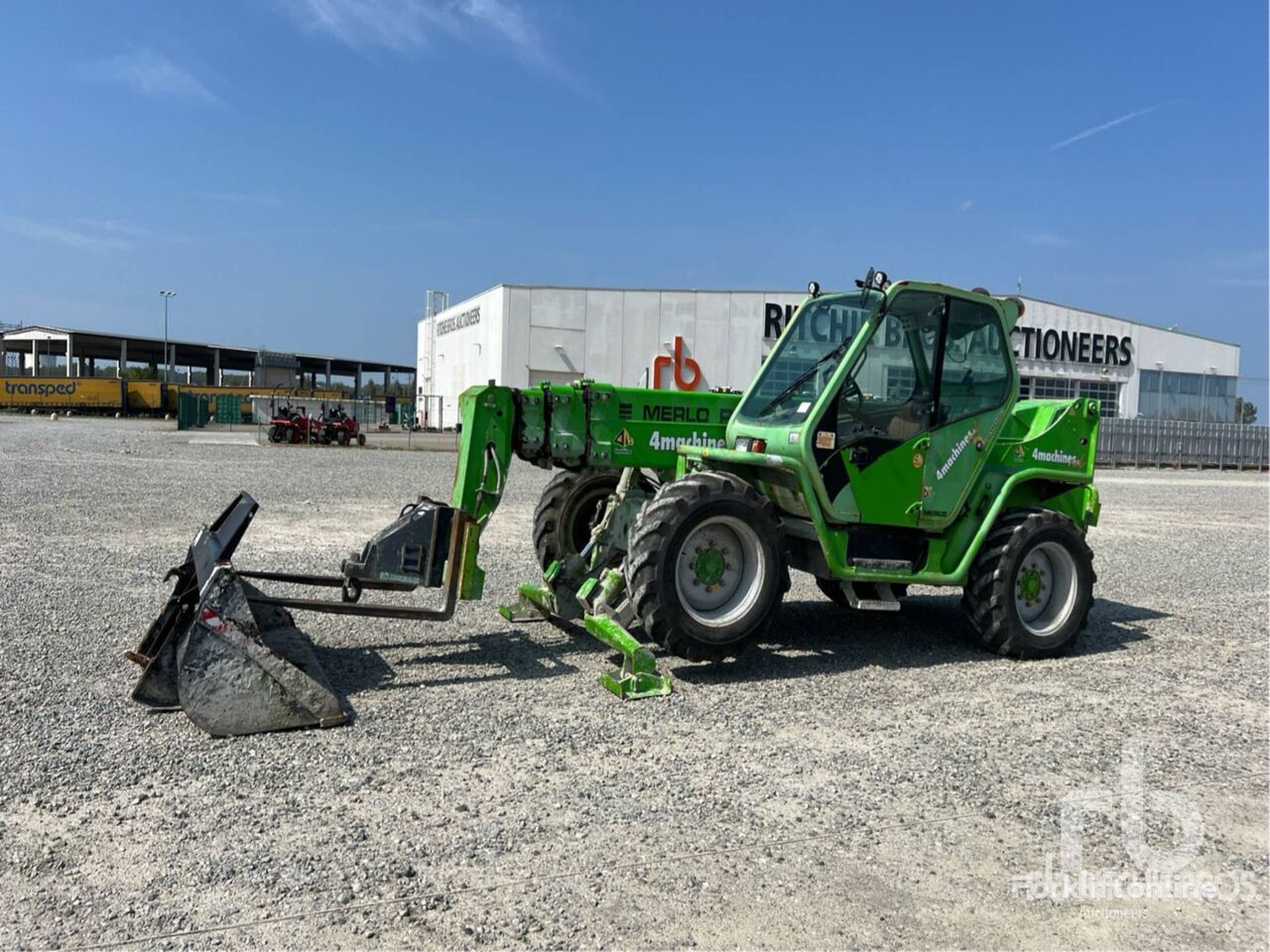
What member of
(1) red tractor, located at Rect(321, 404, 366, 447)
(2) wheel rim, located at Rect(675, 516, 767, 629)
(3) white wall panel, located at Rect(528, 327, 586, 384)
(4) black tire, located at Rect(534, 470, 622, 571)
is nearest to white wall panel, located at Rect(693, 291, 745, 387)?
(3) white wall panel, located at Rect(528, 327, 586, 384)

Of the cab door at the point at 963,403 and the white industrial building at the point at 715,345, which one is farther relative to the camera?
the white industrial building at the point at 715,345

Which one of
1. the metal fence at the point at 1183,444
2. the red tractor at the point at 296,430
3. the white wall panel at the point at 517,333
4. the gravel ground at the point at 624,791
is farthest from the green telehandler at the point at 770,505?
the metal fence at the point at 1183,444

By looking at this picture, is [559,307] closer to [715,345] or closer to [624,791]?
[715,345]

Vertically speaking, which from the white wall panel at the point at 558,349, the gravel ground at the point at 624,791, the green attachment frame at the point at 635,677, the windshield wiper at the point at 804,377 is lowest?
the gravel ground at the point at 624,791

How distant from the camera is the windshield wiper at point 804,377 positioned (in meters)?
6.59

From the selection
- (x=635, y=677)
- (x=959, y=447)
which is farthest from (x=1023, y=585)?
(x=635, y=677)

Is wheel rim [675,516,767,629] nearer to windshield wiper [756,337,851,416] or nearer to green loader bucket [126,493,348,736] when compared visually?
windshield wiper [756,337,851,416]

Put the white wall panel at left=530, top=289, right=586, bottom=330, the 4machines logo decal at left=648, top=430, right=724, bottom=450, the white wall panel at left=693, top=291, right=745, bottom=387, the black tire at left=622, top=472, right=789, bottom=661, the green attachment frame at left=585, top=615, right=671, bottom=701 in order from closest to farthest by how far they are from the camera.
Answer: the green attachment frame at left=585, top=615, right=671, bottom=701 < the black tire at left=622, top=472, right=789, bottom=661 < the 4machines logo decal at left=648, top=430, right=724, bottom=450 < the white wall panel at left=693, top=291, right=745, bottom=387 < the white wall panel at left=530, top=289, right=586, bottom=330

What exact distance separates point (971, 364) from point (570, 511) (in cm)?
329

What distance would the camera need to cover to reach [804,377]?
6691mm

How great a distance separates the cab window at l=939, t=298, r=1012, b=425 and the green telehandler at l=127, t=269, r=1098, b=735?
0.05 feet

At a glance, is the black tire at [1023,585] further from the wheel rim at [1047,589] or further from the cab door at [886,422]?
the cab door at [886,422]

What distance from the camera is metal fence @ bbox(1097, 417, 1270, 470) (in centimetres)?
3697

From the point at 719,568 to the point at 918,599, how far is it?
12.2 feet
